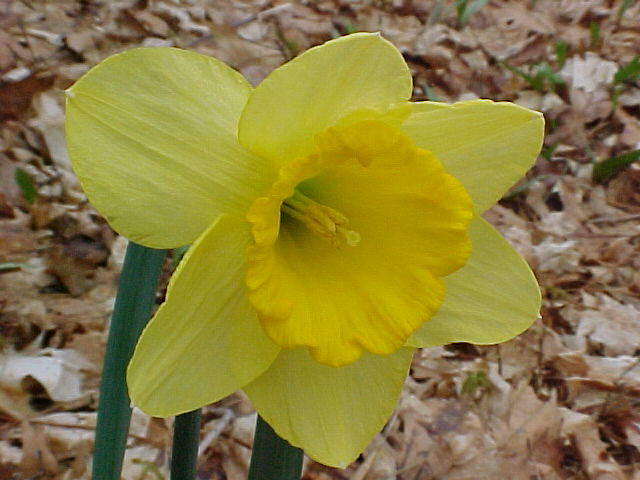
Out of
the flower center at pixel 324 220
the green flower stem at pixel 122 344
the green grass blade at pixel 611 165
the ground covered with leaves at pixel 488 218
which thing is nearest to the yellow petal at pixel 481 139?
the flower center at pixel 324 220

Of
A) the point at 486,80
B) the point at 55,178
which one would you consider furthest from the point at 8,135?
the point at 486,80

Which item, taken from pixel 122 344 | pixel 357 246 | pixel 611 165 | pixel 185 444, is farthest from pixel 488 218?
pixel 122 344

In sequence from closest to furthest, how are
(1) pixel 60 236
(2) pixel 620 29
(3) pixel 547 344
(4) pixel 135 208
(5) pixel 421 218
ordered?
1. (4) pixel 135 208
2. (5) pixel 421 218
3. (1) pixel 60 236
4. (3) pixel 547 344
5. (2) pixel 620 29

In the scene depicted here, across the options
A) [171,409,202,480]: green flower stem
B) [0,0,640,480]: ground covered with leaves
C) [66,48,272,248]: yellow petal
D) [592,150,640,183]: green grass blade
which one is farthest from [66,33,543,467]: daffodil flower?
[592,150,640,183]: green grass blade

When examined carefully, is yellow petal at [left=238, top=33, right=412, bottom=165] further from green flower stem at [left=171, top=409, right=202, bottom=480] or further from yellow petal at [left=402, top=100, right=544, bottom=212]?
green flower stem at [left=171, top=409, right=202, bottom=480]

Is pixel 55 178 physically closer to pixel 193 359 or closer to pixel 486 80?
pixel 193 359

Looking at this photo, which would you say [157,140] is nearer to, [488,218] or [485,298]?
[485,298]
